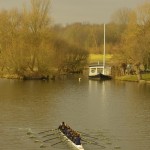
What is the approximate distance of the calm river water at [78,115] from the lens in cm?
2794

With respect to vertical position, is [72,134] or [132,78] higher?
[132,78]

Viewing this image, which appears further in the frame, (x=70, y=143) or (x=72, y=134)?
(x=72, y=134)

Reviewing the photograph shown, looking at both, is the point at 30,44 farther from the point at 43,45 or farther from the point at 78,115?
the point at 78,115

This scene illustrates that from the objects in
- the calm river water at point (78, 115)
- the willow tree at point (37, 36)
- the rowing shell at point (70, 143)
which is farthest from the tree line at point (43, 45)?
the rowing shell at point (70, 143)

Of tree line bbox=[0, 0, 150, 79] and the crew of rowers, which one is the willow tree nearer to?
tree line bbox=[0, 0, 150, 79]

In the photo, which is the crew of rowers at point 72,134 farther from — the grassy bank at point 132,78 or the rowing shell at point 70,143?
the grassy bank at point 132,78

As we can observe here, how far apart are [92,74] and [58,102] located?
36326 mm

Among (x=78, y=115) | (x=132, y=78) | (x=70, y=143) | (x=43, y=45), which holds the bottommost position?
(x=70, y=143)

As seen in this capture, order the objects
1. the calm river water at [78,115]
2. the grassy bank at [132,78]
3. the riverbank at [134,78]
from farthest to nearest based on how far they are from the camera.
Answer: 1. the grassy bank at [132,78]
2. the riverbank at [134,78]
3. the calm river water at [78,115]

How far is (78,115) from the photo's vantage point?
124 ft

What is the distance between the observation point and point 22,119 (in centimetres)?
3541

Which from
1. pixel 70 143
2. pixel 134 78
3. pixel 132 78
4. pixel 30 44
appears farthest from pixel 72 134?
pixel 30 44

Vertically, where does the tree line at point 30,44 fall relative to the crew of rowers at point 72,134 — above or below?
above

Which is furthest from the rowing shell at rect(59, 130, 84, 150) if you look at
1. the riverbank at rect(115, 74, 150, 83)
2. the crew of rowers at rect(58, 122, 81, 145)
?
the riverbank at rect(115, 74, 150, 83)
